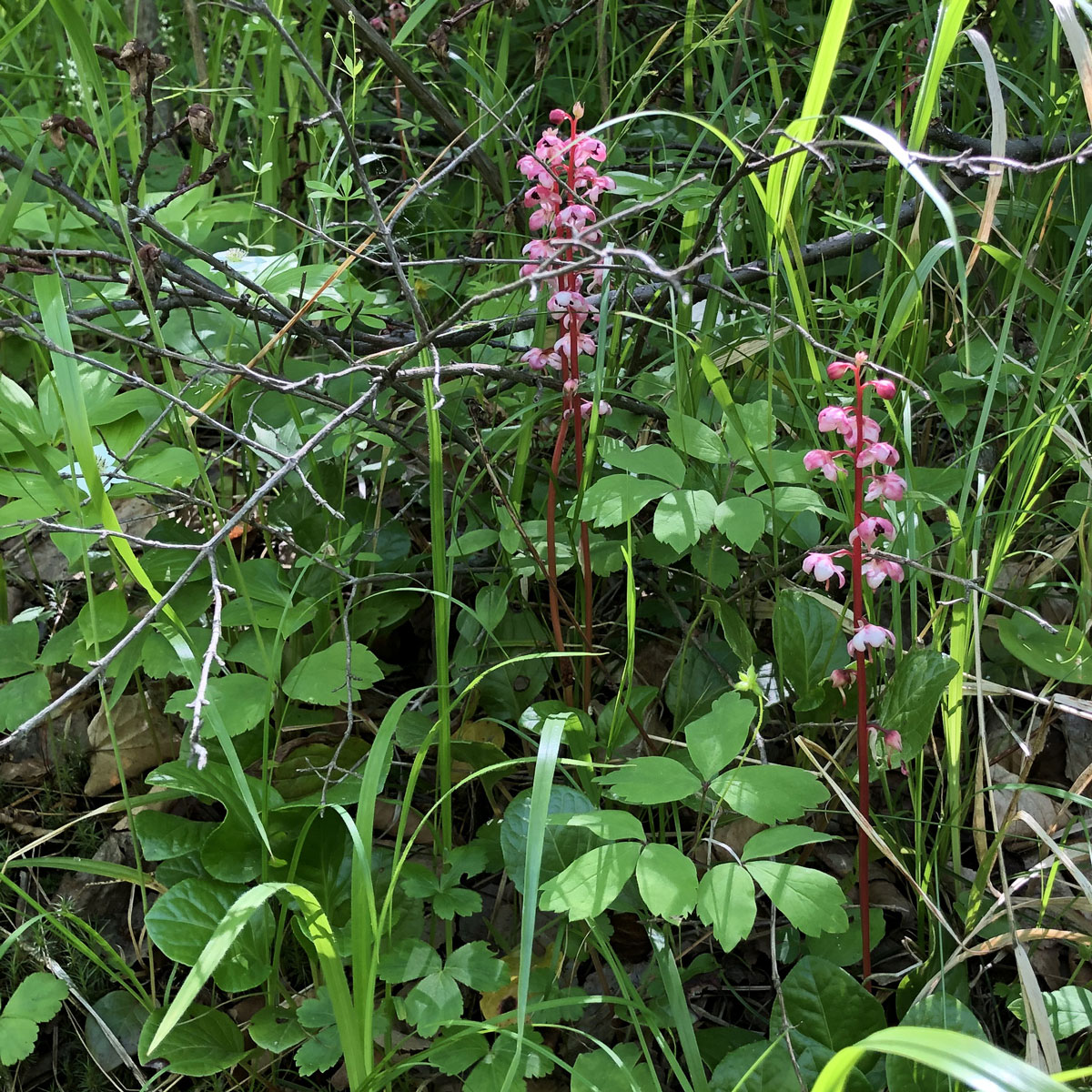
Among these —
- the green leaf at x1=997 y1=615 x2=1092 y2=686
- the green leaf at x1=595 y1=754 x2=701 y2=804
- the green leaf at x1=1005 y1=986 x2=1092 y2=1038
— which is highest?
the green leaf at x1=595 y1=754 x2=701 y2=804

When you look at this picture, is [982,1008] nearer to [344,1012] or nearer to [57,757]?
[344,1012]

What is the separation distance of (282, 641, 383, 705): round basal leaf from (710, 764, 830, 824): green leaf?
1.75 feet

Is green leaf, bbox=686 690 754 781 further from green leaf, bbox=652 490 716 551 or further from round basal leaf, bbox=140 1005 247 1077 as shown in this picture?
round basal leaf, bbox=140 1005 247 1077

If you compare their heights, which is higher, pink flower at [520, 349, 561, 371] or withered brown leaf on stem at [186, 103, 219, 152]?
withered brown leaf on stem at [186, 103, 219, 152]

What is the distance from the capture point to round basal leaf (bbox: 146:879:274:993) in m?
1.28

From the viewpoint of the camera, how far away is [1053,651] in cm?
142

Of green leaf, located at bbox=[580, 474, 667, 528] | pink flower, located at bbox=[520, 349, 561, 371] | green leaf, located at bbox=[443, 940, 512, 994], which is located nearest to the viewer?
green leaf, located at bbox=[443, 940, 512, 994]

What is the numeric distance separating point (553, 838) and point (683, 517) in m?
0.47

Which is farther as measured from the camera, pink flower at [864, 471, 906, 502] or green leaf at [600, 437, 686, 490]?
green leaf at [600, 437, 686, 490]

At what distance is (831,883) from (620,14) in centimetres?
248

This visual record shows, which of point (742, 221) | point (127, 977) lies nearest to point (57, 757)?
point (127, 977)

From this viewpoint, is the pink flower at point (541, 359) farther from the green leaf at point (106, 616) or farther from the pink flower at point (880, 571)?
the green leaf at point (106, 616)

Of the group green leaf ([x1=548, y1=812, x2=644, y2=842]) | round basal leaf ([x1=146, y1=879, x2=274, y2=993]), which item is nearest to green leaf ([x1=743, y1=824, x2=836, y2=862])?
green leaf ([x1=548, y1=812, x2=644, y2=842])

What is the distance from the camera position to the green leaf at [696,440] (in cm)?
144
